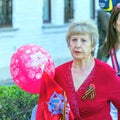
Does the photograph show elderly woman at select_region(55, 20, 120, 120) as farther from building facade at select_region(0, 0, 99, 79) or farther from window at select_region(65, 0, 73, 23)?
window at select_region(65, 0, 73, 23)

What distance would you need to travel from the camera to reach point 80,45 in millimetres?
3318

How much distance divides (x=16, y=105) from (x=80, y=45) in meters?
1.83

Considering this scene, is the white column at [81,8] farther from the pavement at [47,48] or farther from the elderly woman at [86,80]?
the elderly woman at [86,80]

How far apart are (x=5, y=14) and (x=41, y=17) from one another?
1.28m

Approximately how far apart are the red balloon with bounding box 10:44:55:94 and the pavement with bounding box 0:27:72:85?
912cm

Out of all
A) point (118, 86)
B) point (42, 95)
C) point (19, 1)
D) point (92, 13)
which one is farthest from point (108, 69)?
point (92, 13)

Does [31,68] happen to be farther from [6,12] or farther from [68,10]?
[68,10]

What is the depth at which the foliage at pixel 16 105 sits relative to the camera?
489 cm

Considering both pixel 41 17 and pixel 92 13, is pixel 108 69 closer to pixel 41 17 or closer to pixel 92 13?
pixel 41 17

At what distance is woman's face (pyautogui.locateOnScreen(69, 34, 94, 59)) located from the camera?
332 centimetres

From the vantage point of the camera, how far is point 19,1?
13727mm

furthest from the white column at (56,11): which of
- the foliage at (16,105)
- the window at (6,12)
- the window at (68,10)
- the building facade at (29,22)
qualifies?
the foliage at (16,105)

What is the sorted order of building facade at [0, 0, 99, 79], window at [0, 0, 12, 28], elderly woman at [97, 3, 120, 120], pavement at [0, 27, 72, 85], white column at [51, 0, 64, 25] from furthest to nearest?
white column at [51, 0, 64, 25]
window at [0, 0, 12, 28]
building facade at [0, 0, 99, 79]
pavement at [0, 27, 72, 85]
elderly woman at [97, 3, 120, 120]

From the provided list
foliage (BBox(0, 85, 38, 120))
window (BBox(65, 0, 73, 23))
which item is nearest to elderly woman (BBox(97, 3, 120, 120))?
foliage (BBox(0, 85, 38, 120))
